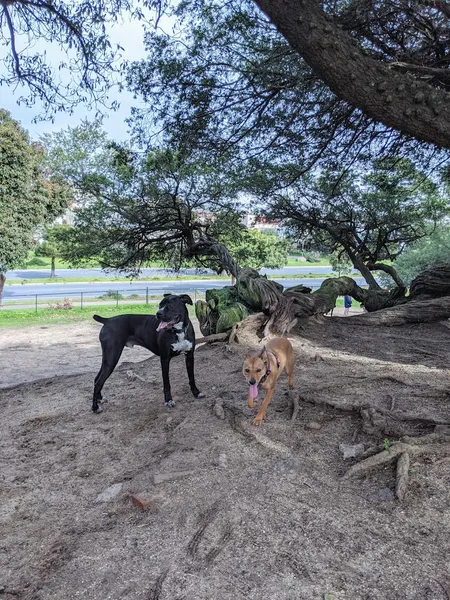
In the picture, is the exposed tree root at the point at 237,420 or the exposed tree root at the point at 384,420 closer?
the exposed tree root at the point at 384,420

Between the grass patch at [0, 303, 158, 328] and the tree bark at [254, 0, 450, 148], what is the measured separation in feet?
55.8

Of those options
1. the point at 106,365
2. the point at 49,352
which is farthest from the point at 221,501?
the point at 49,352

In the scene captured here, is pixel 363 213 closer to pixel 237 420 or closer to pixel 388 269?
pixel 388 269

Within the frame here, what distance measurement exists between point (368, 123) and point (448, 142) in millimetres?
4320

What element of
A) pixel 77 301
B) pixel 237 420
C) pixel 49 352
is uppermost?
pixel 237 420

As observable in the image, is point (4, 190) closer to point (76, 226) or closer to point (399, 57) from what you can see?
point (76, 226)

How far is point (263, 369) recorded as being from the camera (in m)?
3.67

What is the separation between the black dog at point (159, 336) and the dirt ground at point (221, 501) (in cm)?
35

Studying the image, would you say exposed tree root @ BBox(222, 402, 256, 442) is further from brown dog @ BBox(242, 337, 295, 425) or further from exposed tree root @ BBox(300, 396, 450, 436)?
exposed tree root @ BBox(300, 396, 450, 436)

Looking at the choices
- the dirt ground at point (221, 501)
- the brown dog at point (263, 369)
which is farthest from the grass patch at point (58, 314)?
the brown dog at point (263, 369)

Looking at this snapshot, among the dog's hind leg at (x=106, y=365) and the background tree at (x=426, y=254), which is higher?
the background tree at (x=426, y=254)

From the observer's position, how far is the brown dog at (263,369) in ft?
12.0

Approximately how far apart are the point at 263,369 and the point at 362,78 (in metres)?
2.27

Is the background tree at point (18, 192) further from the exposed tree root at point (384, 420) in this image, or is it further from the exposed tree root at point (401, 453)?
the exposed tree root at point (401, 453)
